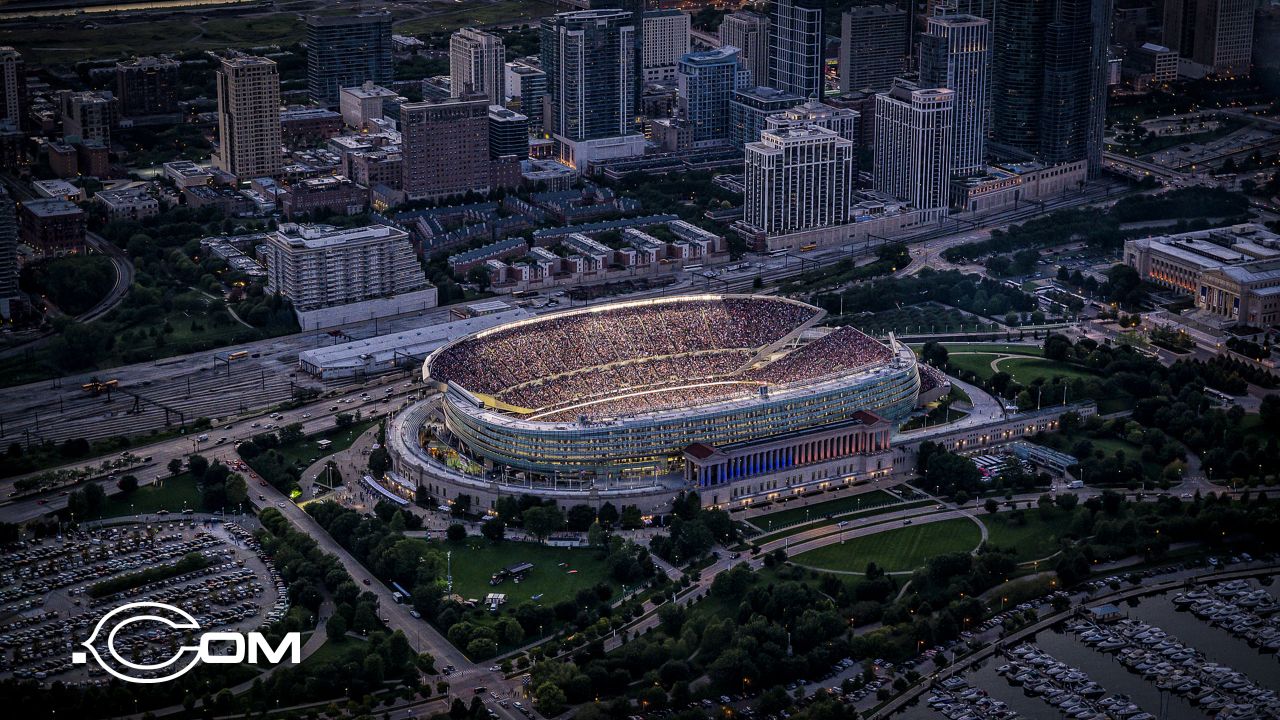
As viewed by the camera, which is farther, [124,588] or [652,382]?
[652,382]

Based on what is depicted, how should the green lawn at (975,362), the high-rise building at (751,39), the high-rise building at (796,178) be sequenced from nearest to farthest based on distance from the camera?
1. the green lawn at (975,362)
2. the high-rise building at (796,178)
3. the high-rise building at (751,39)

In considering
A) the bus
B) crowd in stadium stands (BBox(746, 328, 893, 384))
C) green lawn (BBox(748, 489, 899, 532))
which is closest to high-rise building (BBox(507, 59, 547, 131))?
crowd in stadium stands (BBox(746, 328, 893, 384))

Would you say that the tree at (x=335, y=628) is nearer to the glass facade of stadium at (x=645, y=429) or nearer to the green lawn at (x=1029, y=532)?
Result: the glass facade of stadium at (x=645, y=429)

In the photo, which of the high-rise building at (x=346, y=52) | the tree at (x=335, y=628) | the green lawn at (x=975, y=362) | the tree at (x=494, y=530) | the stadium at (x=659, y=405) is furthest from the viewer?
the high-rise building at (x=346, y=52)

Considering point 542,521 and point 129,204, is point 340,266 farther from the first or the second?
point 542,521

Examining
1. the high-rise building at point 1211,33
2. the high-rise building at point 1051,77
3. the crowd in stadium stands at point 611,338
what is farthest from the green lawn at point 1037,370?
the high-rise building at point 1211,33

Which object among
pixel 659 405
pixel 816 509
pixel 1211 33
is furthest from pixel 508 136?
pixel 1211 33
